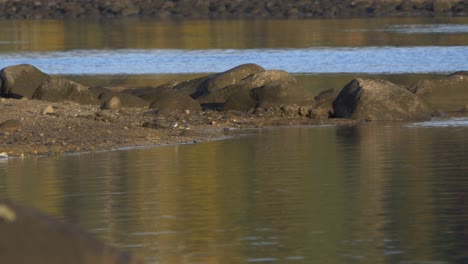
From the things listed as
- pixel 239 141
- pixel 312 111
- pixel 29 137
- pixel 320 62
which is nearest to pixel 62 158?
pixel 29 137

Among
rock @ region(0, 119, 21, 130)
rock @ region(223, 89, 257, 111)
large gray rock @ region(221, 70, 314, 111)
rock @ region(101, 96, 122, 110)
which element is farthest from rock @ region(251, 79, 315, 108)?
rock @ region(0, 119, 21, 130)

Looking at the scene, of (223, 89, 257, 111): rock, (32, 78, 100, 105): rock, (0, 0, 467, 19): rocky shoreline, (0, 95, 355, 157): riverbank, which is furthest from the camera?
(0, 0, 467, 19): rocky shoreline

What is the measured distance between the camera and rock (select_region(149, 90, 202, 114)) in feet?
79.7

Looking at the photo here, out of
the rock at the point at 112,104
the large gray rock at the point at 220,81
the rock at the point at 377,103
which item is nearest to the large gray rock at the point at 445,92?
the rock at the point at 377,103

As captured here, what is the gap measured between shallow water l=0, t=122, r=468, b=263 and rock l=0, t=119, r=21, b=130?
2321 mm

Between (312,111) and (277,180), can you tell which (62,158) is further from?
(312,111)

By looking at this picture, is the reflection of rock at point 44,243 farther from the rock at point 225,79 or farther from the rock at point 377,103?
the rock at point 225,79

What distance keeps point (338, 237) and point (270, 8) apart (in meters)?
78.2

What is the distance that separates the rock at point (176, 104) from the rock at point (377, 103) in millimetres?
2754

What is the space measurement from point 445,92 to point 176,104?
18.2ft

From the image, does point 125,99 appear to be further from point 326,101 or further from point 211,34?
point 211,34

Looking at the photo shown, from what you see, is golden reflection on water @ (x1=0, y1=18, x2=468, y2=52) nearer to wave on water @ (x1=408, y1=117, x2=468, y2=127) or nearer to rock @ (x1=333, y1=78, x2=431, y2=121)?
rock @ (x1=333, y1=78, x2=431, y2=121)

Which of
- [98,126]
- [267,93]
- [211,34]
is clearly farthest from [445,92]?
[211,34]

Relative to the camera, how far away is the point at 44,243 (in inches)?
214
